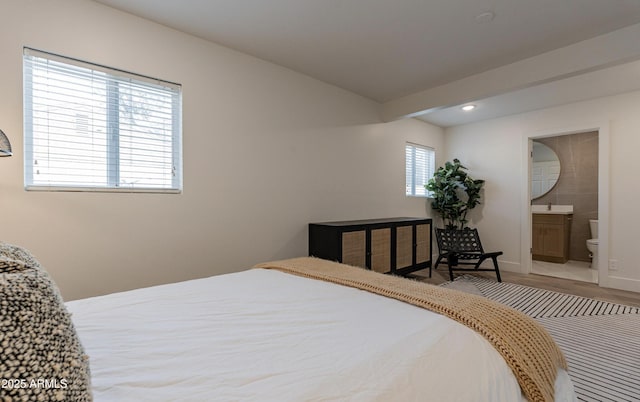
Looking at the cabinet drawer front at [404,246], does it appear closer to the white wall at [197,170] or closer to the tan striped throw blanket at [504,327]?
the white wall at [197,170]

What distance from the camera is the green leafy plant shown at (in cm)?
492

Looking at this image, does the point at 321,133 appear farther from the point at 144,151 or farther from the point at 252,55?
the point at 144,151

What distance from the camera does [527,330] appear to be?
3.62 ft

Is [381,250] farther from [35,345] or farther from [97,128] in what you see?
[35,345]

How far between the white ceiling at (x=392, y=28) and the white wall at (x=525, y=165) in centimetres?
95

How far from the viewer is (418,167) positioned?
16.6ft

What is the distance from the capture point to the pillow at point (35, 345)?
46cm

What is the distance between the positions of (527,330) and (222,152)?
97.3 inches

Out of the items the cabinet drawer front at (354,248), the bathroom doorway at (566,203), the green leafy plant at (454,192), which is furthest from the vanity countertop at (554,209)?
the cabinet drawer front at (354,248)

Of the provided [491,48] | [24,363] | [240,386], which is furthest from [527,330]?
[491,48]

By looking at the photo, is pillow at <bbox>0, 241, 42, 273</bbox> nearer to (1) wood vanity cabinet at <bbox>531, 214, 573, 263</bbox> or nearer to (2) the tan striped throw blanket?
(2) the tan striped throw blanket

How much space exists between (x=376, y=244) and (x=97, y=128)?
9.16 feet

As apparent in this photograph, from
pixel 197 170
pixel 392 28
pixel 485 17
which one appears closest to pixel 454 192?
pixel 485 17

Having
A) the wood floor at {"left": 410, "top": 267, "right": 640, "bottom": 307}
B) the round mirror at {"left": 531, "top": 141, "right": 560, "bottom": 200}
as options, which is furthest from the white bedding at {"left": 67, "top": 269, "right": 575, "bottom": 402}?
the round mirror at {"left": 531, "top": 141, "right": 560, "bottom": 200}
